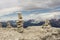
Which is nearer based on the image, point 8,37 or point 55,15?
point 8,37

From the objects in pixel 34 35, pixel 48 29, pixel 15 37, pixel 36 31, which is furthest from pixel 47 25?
pixel 15 37

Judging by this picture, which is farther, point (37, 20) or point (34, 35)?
point (37, 20)

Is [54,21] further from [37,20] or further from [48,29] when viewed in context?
[48,29]

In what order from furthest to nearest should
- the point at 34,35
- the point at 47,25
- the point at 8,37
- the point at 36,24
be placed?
the point at 36,24 → the point at 47,25 → the point at 34,35 → the point at 8,37

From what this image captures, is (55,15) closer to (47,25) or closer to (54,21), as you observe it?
(54,21)

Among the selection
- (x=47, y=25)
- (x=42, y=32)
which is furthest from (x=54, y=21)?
(x=42, y=32)

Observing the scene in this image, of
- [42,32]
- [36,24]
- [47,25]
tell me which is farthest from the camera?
[36,24]

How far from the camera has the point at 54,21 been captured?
17484 millimetres

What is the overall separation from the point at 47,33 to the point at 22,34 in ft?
5.37

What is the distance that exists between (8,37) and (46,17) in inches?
254

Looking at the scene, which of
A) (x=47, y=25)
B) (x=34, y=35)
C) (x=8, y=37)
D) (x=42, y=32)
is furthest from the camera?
(x=47, y=25)

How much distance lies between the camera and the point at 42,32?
13.8 m

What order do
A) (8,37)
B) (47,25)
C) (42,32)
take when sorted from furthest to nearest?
(47,25) < (42,32) < (8,37)

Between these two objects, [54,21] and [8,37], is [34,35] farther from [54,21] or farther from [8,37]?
[54,21]
